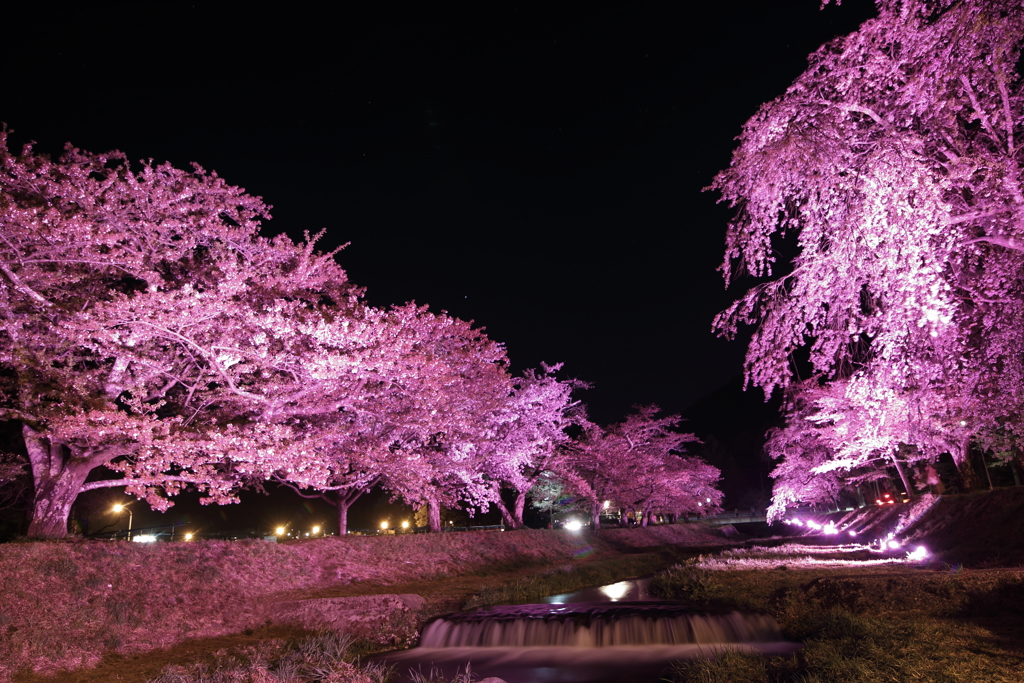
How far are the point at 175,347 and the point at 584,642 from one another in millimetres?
11412

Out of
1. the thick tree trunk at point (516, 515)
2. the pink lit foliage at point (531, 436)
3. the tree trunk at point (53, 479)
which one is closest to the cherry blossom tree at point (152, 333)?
the tree trunk at point (53, 479)

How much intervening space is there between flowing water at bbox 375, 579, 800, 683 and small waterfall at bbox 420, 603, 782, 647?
0.06 ft

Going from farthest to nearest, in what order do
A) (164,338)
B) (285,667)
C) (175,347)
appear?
(175,347) → (164,338) → (285,667)

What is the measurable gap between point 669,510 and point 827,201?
4251 cm

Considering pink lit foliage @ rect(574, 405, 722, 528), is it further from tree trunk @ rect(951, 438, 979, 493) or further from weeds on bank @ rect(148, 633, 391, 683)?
weeds on bank @ rect(148, 633, 391, 683)

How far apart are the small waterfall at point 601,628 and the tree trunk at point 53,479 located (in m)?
8.68

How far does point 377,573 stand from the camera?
62.0 feet

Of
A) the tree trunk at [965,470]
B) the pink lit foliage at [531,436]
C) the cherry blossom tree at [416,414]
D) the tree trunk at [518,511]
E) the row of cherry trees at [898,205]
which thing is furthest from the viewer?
the tree trunk at [518,511]

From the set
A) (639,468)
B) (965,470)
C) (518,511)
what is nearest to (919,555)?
(965,470)

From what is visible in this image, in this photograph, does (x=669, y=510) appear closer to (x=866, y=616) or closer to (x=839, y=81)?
(x=866, y=616)

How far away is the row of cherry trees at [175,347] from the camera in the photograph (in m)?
10.8

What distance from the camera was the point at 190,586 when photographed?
12992mm

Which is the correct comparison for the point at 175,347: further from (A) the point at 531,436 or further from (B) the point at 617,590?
(A) the point at 531,436

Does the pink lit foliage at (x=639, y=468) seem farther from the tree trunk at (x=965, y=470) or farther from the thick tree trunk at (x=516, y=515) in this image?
the tree trunk at (x=965, y=470)
